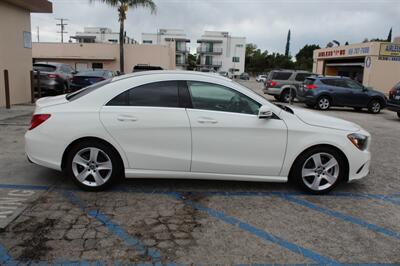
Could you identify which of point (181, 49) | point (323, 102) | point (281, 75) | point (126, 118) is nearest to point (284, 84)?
point (281, 75)

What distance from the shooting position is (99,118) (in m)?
4.53

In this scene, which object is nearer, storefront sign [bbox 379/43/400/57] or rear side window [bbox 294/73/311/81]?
rear side window [bbox 294/73/311/81]

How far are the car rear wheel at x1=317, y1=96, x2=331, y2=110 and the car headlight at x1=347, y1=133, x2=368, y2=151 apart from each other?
11.7m

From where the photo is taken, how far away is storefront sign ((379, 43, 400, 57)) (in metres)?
26.6

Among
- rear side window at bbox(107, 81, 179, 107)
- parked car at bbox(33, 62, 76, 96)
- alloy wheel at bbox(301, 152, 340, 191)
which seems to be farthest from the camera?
parked car at bbox(33, 62, 76, 96)

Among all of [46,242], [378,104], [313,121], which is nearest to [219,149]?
[313,121]

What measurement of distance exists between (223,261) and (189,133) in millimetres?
1807

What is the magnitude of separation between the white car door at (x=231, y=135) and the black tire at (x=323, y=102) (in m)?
12.4

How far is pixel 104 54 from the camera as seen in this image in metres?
38.8

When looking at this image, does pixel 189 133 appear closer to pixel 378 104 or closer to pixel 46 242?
pixel 46 242

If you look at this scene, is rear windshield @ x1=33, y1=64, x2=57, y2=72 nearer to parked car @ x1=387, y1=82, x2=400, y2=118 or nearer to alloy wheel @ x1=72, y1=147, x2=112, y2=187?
alloy wheel @ x1=72, y1=147, x2=112, y2=187

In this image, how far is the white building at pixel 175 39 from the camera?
83.5 m

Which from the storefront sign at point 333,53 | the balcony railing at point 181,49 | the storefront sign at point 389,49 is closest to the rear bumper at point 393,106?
the storefront sign at point 389,49

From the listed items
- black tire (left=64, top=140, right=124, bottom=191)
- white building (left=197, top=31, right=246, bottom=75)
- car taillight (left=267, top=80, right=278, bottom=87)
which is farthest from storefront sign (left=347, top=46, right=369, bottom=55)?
white building (left=197, top=31, right=246, bottom=75)
